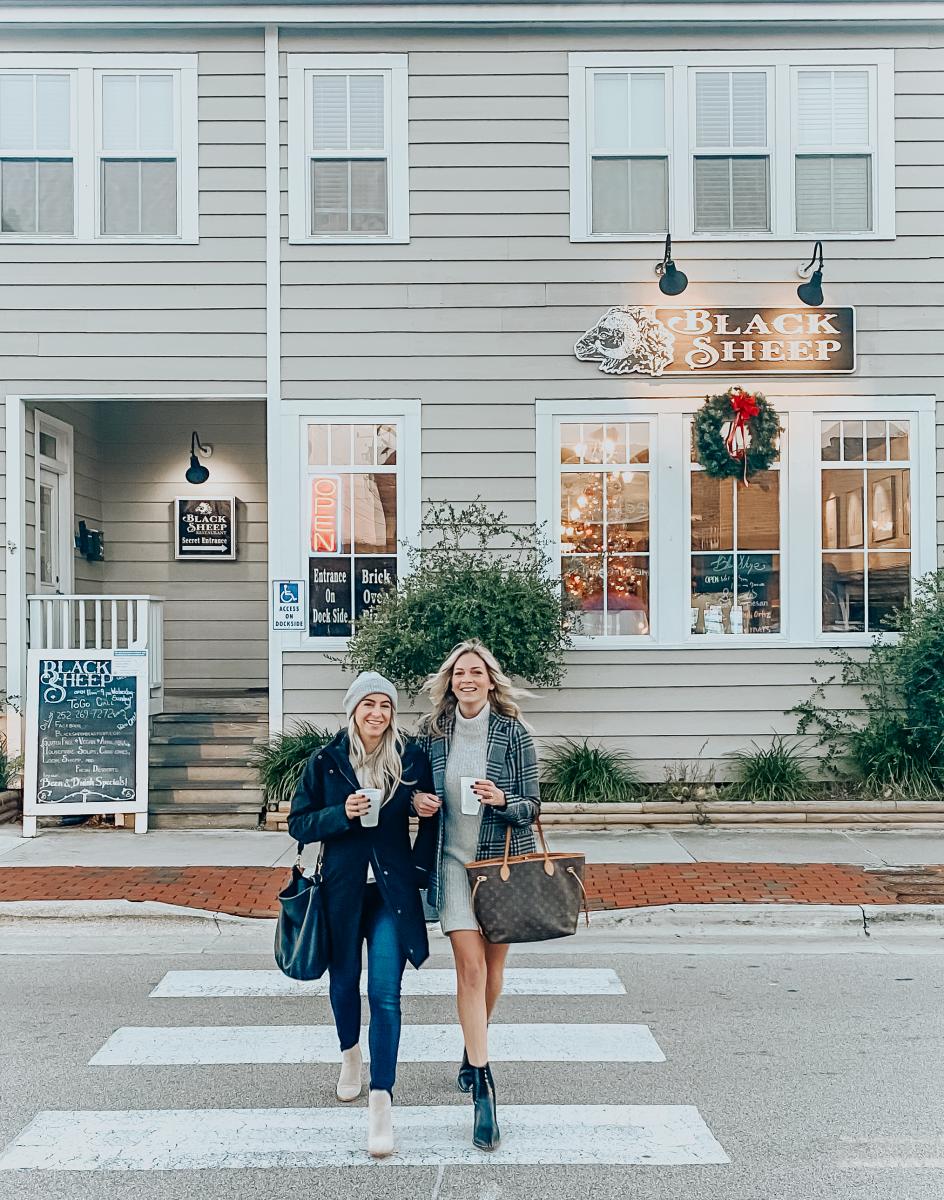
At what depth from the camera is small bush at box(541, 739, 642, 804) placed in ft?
31.3

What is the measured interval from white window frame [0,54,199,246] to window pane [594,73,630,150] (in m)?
3.56

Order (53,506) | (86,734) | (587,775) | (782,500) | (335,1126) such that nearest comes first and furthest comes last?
(335,1126), (86,734), (587,775), (782,500), (53,506)

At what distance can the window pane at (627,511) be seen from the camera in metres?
10.1

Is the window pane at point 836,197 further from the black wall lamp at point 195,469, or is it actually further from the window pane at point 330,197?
the black wall lamp at point 195,469

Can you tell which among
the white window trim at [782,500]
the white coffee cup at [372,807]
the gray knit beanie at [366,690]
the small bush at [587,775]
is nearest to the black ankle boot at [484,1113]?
the white coffee cup at [372,807]

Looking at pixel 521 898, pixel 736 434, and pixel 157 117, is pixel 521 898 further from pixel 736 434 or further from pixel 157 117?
pixel 157 117

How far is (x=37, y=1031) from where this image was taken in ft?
17.4

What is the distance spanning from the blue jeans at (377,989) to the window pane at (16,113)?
28.3 feet

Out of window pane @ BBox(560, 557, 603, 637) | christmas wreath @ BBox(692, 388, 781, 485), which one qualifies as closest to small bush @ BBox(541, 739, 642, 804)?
window pane @ BBox(560, 557, 603, 637)

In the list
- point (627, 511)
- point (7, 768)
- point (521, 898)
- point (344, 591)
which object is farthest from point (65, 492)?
point (521, 898)

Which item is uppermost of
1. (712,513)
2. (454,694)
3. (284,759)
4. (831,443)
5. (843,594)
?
(831,443)

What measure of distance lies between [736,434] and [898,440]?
1.55 m

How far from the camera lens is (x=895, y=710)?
9.79m

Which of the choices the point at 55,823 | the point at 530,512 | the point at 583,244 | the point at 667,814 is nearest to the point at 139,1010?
the point at 55,823
